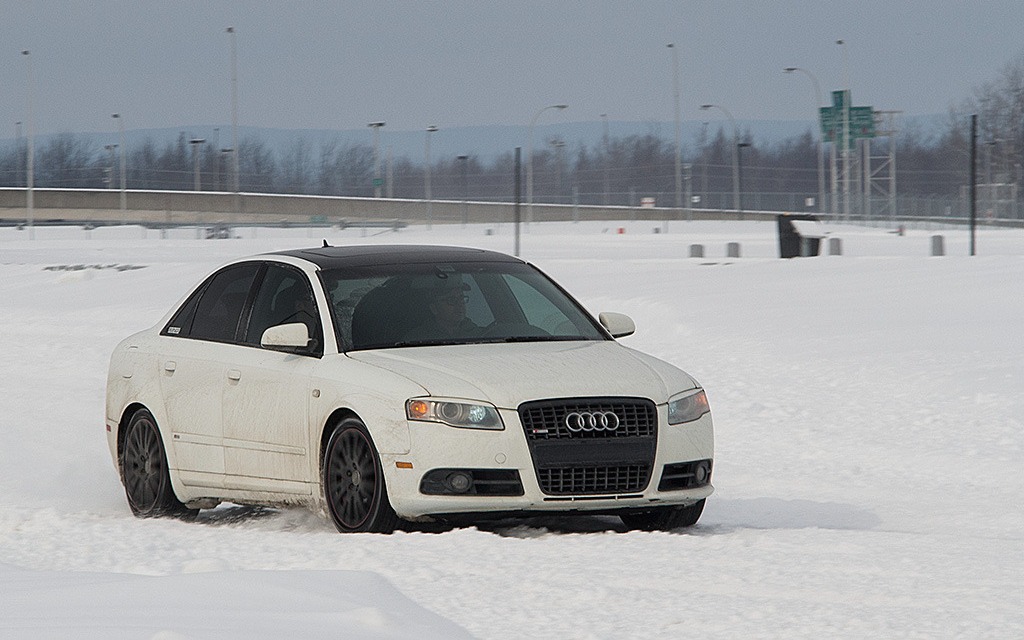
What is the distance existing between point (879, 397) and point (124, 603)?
32.1 ft

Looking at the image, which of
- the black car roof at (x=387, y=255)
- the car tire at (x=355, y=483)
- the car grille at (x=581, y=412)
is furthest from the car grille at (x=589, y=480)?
the black car roof at (x=387, y=255)

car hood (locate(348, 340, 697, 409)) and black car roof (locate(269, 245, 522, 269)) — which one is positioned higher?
black car roof (locate(269, 245, 522, 269))

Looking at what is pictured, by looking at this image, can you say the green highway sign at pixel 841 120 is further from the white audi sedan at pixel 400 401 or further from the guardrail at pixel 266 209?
the white audi sedan at pixel 400 401

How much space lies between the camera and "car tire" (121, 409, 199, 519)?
901 centimetres

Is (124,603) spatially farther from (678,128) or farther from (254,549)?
(678,128)

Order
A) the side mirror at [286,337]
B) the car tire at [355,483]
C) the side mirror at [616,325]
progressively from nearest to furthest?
the car tire at [355,483], the side mirror at [286,337], the side mirror at [616,325]

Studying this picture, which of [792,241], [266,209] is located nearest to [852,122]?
[266,209]

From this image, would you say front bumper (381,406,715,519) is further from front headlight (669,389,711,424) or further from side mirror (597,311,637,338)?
side mirror (597,311,637,338)

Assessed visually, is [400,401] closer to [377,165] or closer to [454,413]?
[454,413]

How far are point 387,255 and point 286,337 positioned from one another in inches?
34.9

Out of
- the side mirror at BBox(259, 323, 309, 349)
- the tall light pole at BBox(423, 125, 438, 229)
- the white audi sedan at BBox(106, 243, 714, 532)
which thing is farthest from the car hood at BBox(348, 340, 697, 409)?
the tall light pole at BBox(423, 125, 438, 229)

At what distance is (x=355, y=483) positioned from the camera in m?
7.42

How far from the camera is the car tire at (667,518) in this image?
25.5 feet

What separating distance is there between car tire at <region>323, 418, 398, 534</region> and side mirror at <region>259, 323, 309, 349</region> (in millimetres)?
577
